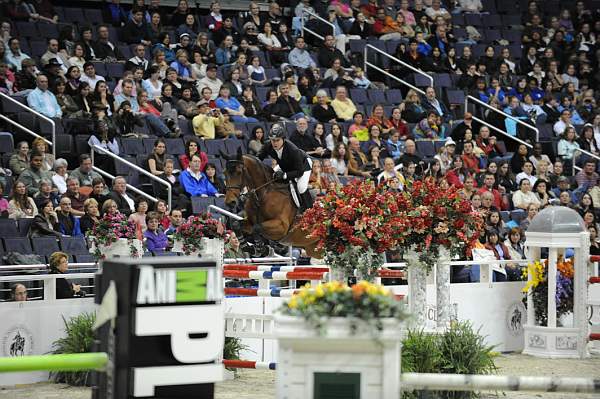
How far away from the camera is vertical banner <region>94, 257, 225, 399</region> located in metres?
6.06

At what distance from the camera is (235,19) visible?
2138 centimetres

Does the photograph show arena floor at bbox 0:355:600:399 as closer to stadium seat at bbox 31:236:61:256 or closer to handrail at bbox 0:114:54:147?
stadium seat at bbox 31:236:61:256

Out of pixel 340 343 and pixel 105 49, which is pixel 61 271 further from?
pixel 105 49

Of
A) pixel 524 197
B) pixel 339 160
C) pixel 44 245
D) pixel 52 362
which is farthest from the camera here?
pixel 524 197

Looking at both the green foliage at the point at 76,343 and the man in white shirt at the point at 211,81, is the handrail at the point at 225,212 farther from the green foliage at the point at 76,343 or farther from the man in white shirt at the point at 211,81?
the green foliage at the point at 76,343

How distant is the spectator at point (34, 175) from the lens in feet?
47.7

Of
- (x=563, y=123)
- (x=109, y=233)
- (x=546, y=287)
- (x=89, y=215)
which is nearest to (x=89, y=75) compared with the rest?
(x=89, y=215)

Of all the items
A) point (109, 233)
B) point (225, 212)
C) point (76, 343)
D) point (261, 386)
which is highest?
point (225, 212)

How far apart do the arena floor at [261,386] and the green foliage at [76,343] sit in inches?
4.2

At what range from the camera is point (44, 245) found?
13461mm

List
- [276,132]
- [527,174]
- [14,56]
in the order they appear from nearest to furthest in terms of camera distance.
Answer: [276,132]
[14,56]
[527,174]

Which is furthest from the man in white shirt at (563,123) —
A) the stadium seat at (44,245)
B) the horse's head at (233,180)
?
the stadium seat at (44,245)

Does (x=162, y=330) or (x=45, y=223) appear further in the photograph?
(x=45, y=223)

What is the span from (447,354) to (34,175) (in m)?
6.54
